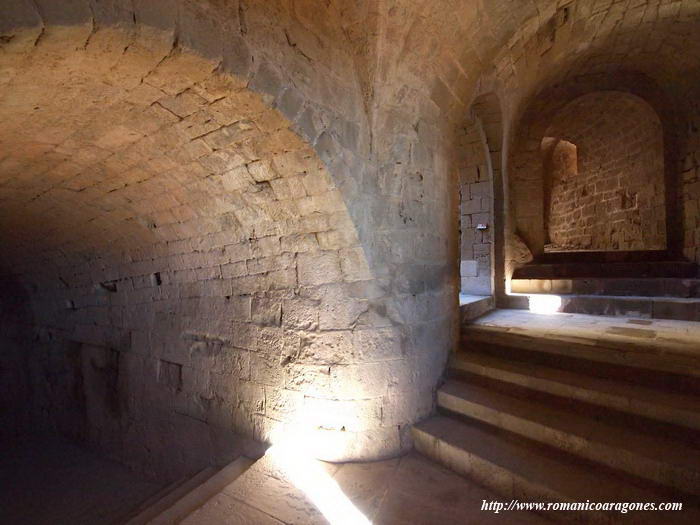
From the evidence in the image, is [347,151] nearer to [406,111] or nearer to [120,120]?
[406,111]

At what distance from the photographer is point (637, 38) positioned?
513cm

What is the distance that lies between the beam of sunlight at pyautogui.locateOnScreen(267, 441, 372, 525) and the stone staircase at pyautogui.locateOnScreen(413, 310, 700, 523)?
76 centimetres

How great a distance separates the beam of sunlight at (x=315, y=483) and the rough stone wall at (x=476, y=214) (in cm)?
401

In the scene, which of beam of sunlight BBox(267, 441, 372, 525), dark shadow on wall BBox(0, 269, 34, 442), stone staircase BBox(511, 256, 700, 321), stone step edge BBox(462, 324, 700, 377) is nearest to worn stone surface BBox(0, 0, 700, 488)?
beam of sunlight BBox(267, 441, 372, 525)

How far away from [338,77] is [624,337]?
3.45m

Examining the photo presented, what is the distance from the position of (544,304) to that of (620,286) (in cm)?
132

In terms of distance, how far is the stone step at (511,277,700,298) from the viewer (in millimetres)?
4812

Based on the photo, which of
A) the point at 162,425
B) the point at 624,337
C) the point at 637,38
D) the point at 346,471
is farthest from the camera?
the point at 637,38

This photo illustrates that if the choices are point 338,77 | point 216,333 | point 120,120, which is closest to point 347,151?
point 338,77

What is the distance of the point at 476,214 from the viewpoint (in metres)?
5.62

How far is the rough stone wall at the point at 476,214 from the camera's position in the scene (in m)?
5.47

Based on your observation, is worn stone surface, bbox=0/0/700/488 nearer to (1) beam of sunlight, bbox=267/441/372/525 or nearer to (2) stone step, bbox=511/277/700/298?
(1) beam of sunlight, bbox=267/441/372/525

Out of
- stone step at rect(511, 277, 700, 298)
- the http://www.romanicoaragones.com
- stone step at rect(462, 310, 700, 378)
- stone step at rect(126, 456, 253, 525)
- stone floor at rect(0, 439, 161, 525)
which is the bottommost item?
stone floor at rect(0, 439, 161, 525)

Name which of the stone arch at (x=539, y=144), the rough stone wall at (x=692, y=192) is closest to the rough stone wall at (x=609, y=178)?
the stone arch at (x=539, y=144)
